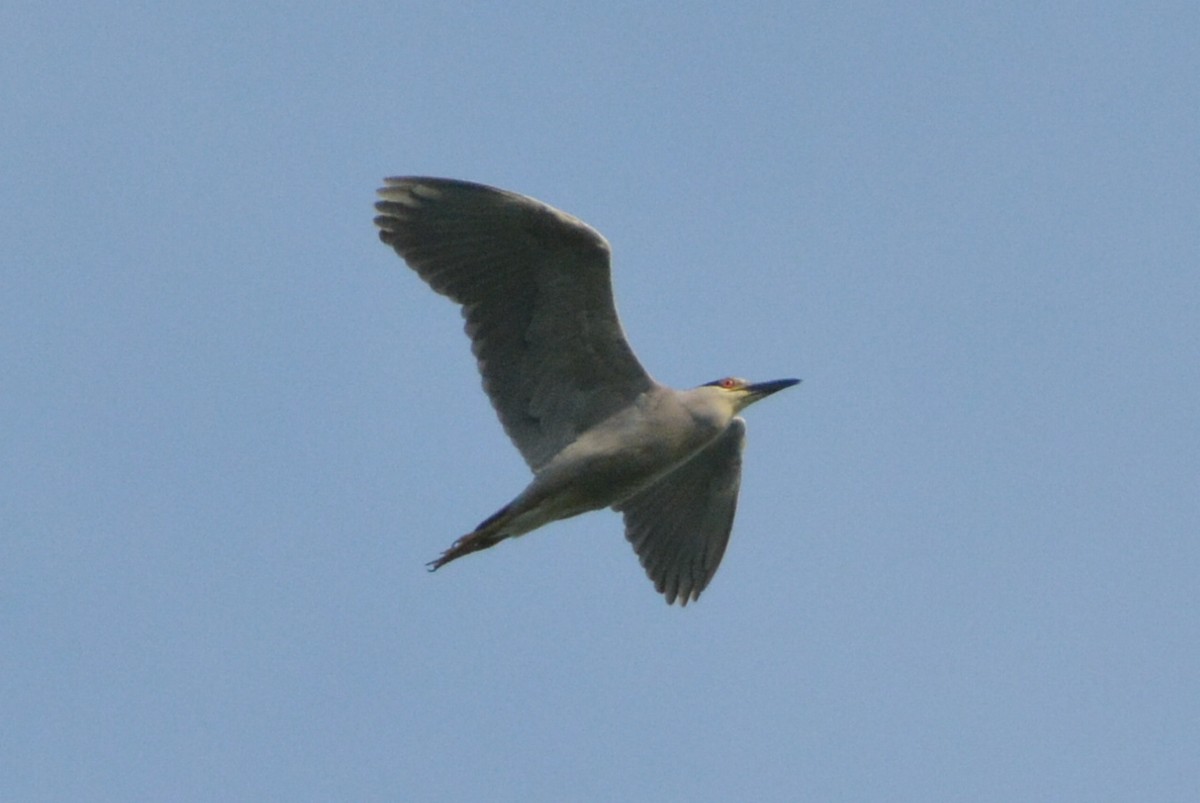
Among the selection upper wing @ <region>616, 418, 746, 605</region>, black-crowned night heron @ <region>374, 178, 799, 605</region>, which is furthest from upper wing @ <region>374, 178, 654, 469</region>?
upper wing @ <region>616, 418, 746, 605</region>

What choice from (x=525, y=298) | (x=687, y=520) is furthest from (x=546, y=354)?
(x=687, y=520)

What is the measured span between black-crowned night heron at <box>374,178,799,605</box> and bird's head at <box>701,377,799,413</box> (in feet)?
0.63

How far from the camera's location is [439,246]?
562 inches

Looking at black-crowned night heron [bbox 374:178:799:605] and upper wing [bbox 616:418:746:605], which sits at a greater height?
black-crowned night heron [bbox 374:178:799:605]

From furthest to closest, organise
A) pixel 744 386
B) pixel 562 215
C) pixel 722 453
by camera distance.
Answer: pixel 722 453, pixel 744 386, pixel 562 215

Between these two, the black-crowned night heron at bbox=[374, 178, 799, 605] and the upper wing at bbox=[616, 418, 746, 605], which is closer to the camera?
the black-crowned night heron at bbox=[374, 178, 799, 605]

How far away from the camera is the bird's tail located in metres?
14.1

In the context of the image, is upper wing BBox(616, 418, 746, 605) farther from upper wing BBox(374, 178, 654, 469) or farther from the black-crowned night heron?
upper wing BBox(374, 178, 654, 469)

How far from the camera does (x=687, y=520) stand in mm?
16375

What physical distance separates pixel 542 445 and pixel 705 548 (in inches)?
94.7

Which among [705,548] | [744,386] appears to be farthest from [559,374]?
[705,548]

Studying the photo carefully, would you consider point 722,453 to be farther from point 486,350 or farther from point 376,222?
point 376,222

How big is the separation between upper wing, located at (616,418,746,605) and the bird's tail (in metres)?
2.26

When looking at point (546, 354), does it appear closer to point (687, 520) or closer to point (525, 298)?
point (525, 298)
